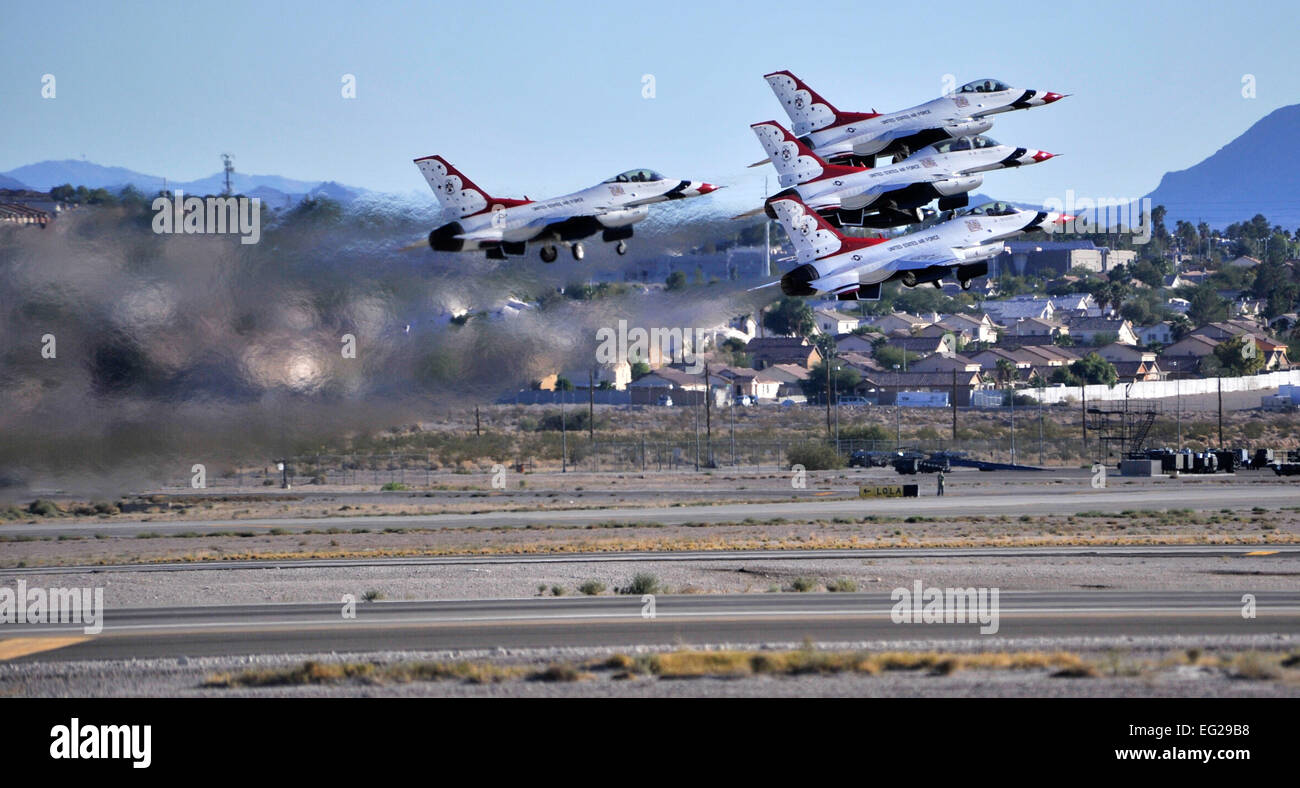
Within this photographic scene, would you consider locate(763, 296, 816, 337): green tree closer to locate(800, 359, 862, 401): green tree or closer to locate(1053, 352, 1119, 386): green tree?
locate(800, 359, 862, 401): green tree

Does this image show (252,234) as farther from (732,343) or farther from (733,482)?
(732,343)

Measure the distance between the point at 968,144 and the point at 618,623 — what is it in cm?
2944

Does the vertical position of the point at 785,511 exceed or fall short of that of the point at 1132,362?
it falls short

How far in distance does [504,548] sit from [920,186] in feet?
74.2

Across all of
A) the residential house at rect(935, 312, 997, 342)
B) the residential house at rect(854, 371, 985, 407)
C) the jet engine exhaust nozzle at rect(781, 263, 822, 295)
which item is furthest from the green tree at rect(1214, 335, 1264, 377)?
the jet engine exhaust nozzle at rect(781, 263, 822, 295)

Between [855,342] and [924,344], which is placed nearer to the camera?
[924,344]

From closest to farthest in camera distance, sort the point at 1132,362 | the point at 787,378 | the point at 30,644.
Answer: the point at 30,644, the point at 787,378, the point at 1132,362

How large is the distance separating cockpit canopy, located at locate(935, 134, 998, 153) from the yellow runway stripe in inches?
1436

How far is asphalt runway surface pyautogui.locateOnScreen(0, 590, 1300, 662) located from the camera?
98.5ft

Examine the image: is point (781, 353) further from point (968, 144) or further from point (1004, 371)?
point (968, 144)

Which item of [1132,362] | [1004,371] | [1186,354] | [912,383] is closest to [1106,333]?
[1186,354]

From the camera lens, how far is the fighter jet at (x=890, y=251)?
1933 inches

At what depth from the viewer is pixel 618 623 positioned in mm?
33250

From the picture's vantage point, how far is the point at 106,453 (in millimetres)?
44906
